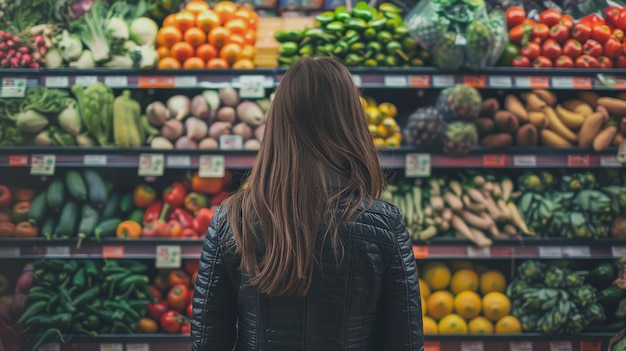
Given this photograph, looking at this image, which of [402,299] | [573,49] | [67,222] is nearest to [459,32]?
[573,49]

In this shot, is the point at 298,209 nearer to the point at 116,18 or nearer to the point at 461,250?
the point at 461,250

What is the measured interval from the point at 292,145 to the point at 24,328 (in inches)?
110

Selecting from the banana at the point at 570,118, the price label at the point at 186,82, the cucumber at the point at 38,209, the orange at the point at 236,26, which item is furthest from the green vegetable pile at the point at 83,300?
the banana at the point at 570,118

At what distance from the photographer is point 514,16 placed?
3.70 metres

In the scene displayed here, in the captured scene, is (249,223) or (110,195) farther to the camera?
(110,195)

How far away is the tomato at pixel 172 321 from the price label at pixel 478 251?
181 cm

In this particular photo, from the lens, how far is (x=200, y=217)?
11.8ft

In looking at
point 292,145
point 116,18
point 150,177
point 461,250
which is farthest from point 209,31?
point 292,145

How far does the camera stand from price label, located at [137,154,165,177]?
341cm

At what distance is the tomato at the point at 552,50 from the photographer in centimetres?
359

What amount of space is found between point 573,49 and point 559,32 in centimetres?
15

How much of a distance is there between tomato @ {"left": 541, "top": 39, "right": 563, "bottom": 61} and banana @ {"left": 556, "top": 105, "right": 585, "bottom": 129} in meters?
0.33

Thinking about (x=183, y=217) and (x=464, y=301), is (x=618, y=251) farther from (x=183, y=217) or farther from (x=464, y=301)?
(x=183, y=217)

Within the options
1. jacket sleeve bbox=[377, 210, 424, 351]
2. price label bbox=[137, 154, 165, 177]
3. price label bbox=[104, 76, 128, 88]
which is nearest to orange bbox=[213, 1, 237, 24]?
price label bbox=[104, 76, 128, 88]
